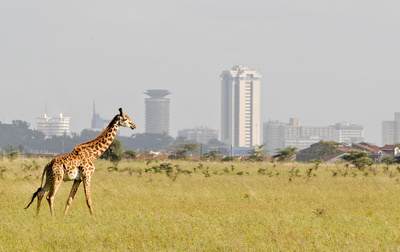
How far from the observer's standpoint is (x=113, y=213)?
56.0 feet

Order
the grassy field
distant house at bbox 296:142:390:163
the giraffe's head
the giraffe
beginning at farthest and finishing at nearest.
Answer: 1. distant house at bbox 296:142:390:163
2. the giraffe's head
3. the giraffe
4. the grassy field

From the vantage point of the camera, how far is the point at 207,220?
607 inches

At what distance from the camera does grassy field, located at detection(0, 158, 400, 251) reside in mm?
12766

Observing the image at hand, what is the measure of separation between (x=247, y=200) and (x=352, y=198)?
3.51 meters

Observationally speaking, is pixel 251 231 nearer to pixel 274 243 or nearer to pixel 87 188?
pixel 274 243

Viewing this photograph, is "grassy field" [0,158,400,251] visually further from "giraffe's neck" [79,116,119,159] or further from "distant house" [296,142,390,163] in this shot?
"distant house" [296,142,390,163]

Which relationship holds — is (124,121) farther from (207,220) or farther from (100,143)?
(207,220)

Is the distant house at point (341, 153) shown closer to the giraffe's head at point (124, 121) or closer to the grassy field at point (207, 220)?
the grassy field at point (207, 220)

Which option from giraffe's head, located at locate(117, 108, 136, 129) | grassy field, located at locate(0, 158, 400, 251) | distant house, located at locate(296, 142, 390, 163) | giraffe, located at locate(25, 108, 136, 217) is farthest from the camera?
distant house, located at locate(296, 142, 390, 163)

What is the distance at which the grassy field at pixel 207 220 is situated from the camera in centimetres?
1277

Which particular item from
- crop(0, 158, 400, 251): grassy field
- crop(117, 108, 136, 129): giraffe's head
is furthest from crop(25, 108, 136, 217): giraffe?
crop(0, 158, 400, 251): grassy field

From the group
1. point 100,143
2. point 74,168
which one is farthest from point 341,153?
point 74,168

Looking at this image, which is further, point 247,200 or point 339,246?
point 247,200

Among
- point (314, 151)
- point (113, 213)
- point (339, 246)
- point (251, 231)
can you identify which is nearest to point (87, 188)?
point (113, 213)
